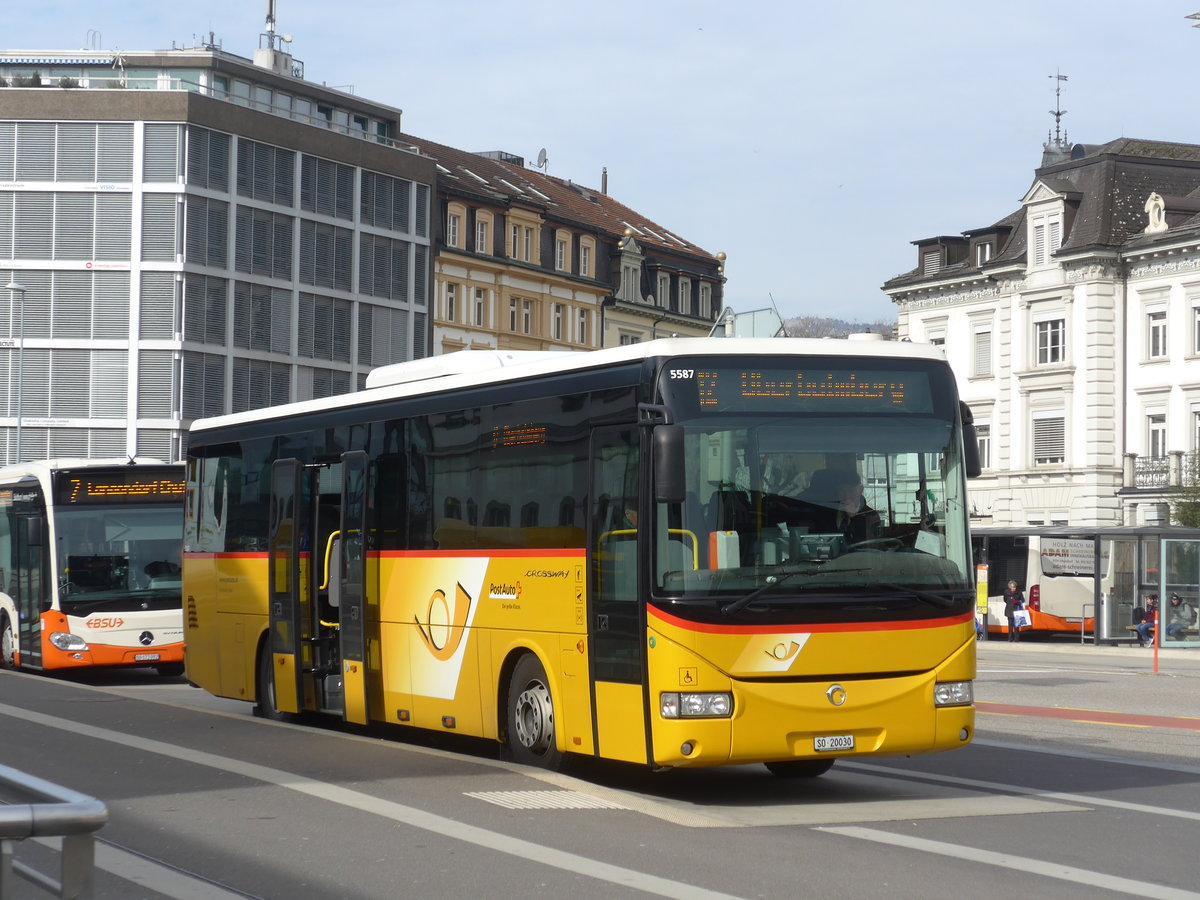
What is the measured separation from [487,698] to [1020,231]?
202 ft

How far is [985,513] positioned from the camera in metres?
70.9

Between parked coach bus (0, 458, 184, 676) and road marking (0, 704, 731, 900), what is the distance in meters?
9.02

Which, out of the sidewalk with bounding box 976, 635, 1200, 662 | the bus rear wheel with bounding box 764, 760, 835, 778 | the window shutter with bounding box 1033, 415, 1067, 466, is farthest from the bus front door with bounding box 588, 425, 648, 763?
the window shutter with bounding box 1033, 415, 1067, 466

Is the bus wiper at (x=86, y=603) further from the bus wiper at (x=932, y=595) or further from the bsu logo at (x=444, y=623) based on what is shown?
the bus wiper at (x=932, y=595)

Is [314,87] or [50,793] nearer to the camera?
[50,793]

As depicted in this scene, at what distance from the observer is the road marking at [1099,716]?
2017 centimetres

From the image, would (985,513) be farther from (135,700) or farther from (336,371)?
(135,700)

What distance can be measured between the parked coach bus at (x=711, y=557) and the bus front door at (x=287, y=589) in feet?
9.25

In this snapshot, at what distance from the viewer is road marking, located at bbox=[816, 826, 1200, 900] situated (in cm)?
867

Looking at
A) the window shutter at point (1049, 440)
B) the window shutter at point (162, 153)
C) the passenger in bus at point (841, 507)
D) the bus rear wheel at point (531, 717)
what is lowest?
the bus rear wheel at point (531, 717)

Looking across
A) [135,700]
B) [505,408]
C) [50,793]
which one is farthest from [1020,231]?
[50,793]

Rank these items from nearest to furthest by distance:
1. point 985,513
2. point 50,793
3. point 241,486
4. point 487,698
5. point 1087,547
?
point 50,793 < point 487,698 < point 241,486 < point 1087,547 < point 985,513

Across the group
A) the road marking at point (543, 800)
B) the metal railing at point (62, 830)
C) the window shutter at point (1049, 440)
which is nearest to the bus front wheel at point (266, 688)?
the road marking at point (543, 800)

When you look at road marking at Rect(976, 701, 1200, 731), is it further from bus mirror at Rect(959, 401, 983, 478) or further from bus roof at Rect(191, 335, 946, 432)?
bus roof at Rect(191, 335, 946, 432)
